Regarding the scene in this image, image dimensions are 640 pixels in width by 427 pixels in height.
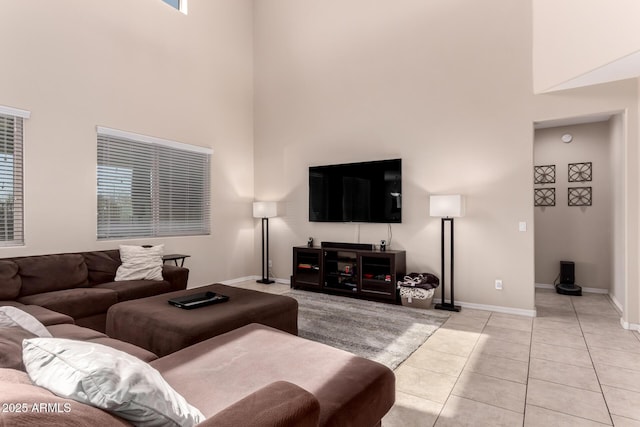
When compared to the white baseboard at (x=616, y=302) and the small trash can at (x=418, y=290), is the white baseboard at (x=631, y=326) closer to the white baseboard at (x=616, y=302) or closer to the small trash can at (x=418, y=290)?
the white baseboard at (x=616, y=302)

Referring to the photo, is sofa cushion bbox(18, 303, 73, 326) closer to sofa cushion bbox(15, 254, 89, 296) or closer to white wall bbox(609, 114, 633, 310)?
sofa cushion bbox(15, 254, 89, 296)

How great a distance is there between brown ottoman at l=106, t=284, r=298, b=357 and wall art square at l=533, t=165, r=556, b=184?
4538 millimetres

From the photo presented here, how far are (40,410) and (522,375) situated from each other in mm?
2833

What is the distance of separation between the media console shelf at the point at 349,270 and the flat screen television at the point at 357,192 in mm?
482

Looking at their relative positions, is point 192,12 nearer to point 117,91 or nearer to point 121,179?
point 117,91

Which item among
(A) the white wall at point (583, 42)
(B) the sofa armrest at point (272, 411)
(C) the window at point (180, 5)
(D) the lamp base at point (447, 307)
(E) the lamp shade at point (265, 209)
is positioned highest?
(C) the window at point (180, 5)

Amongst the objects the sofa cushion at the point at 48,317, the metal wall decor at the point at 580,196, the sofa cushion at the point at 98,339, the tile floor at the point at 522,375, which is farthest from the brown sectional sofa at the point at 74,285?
the metal wall decor at the point at 580,196

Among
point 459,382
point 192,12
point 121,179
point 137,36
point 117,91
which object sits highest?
point 192,12

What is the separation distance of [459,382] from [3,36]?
5.22 metres

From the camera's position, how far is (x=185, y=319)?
2434 mm

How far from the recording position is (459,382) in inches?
94.9

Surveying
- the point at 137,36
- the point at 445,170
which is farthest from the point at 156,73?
the point at 445,170

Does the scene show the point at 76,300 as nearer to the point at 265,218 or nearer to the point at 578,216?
the point at 265,218

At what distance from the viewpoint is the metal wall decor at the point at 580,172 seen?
4992 mm
